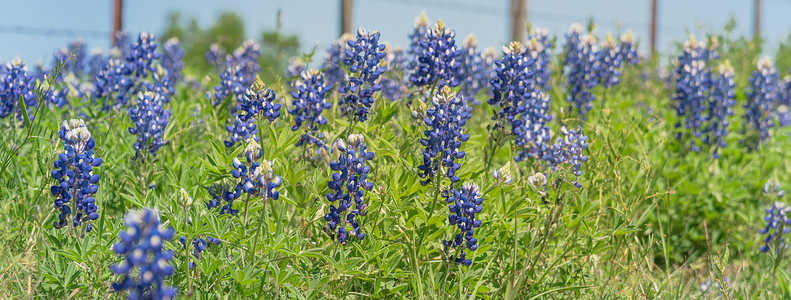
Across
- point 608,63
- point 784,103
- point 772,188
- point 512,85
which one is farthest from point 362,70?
point 784,103

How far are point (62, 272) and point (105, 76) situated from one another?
1.78 metres

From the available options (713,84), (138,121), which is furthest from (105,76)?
(713,84)

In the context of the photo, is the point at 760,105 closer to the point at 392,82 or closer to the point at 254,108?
the point at 392,82

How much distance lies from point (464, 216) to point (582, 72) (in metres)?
2.46

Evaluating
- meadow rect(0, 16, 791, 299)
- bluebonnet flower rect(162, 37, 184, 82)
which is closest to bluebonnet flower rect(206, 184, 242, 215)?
meadow rect(0, 16, 791, 299)

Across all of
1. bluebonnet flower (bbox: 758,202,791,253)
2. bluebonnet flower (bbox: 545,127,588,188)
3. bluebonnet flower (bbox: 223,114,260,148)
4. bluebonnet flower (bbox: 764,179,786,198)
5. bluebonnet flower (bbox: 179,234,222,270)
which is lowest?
bluebonnet flower (bbox: 758,202,791,253)

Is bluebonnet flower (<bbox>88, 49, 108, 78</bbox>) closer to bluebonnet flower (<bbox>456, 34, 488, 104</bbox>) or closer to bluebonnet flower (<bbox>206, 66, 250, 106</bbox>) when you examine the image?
bluebonnet flower (<bbox>206, 66, 250, 106</bbox>)

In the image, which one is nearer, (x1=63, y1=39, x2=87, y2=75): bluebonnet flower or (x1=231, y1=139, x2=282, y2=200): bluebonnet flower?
(x1=231, y1=139, x2=282, y2=200): bluebonnet flower

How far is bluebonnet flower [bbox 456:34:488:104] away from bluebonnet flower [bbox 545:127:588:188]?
103cm

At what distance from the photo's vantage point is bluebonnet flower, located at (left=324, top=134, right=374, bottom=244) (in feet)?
7.28

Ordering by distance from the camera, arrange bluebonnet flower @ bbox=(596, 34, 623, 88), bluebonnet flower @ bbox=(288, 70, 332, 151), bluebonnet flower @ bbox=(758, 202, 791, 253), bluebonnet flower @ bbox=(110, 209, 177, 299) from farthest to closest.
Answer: bluebonnet flower @ bbox=(596, 34, 623, 88) < bluebonnet flower @ bbox=(758, 202, 791, 253) < bluebonnet flower @ bbox=(288, 70, 332, 151) < bluebonnet flower @ bbox=(110, 209, 177, 299)

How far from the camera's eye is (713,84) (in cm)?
462

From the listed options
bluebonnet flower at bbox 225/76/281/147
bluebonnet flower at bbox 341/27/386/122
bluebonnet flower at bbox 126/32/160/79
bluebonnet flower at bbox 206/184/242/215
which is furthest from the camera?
bluebonnet flower at bbox 126/32/160/79

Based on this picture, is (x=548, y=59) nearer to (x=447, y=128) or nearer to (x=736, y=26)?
(x=447, y=128)
